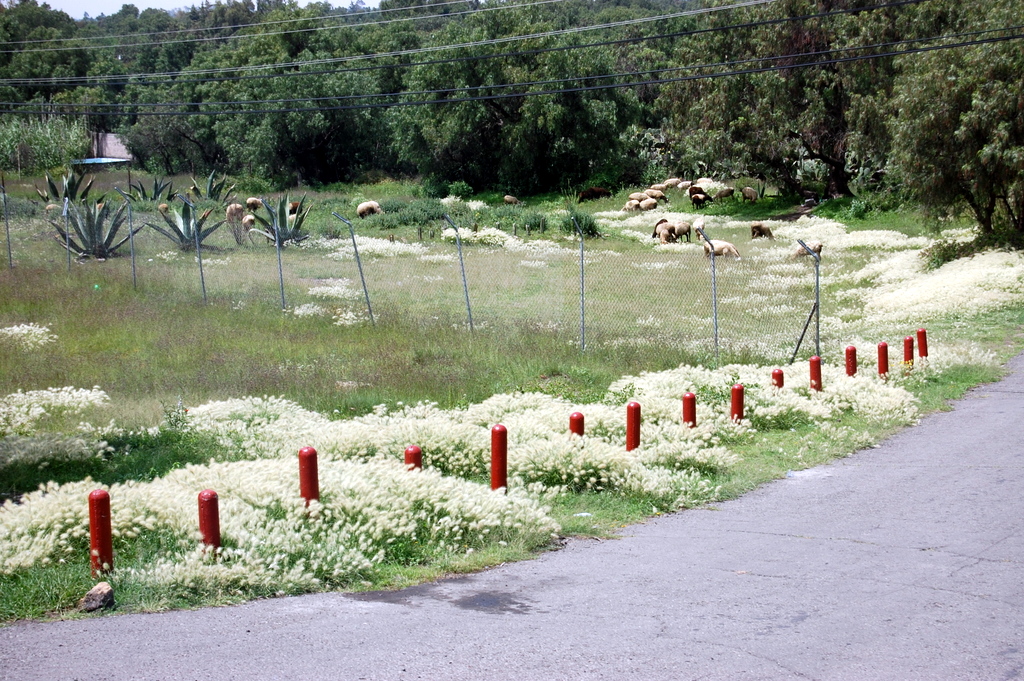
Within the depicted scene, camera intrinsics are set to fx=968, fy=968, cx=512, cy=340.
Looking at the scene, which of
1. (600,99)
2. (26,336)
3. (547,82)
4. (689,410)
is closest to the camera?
(689,410)

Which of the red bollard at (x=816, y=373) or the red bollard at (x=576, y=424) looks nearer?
the red bollard at (x=576, y=424)

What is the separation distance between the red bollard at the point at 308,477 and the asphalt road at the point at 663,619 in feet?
4.05

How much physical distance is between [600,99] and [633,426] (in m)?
46.0

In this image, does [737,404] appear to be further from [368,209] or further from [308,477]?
[368,209]

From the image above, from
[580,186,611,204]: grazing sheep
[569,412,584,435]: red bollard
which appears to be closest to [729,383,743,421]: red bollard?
[569,412,584,435]: red bollard

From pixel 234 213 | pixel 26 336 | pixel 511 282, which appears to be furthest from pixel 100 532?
pixel 234 213

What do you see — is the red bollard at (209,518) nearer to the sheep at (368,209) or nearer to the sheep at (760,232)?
the sheep at (760,232)

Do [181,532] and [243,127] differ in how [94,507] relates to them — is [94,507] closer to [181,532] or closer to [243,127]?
[181,532]

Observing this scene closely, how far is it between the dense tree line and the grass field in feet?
13.7

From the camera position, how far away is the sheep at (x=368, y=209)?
41250mm

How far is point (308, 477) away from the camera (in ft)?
24.1

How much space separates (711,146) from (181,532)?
120ft

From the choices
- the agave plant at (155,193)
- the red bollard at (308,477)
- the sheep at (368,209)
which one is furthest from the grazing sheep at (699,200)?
the red bollard at (308,477)

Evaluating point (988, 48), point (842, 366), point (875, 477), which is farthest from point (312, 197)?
point (875, 477)
